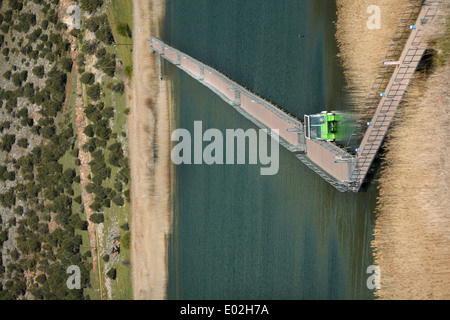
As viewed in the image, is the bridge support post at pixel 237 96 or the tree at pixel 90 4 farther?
the tree at pixel 90 4

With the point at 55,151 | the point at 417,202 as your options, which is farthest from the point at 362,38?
the point at 55,151

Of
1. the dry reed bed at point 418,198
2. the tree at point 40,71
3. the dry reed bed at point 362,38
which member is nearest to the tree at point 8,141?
the tree at point 40,71

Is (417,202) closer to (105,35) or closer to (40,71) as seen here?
(105,35)

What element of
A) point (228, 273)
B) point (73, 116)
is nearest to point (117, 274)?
point (228, 273)

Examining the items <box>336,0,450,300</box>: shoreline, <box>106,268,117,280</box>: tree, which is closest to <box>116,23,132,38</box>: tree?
<box>106,268,117,280</box>: tree

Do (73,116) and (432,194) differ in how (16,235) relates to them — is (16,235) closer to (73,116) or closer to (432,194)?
(73,116)

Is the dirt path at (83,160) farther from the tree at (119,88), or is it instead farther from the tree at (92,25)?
the tree at (119,88)
